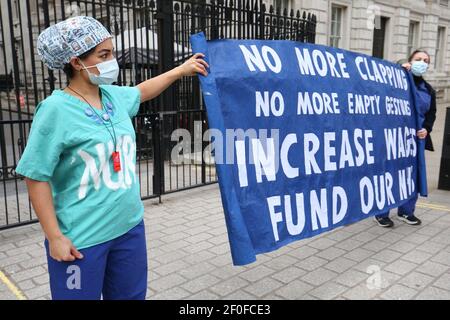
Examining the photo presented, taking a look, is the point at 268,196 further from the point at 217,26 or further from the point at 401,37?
the point at 401,37

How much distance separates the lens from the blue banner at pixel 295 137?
2646mm

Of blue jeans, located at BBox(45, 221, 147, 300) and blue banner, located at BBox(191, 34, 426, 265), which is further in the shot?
blue banner, located at BBox(191, 34, 426, 265)

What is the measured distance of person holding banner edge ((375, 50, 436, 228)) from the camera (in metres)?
4.54

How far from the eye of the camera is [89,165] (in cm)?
183

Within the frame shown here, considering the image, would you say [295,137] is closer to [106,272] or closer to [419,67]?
[106,272]

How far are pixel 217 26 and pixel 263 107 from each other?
3.68 meters

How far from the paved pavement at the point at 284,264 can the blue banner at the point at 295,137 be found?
1.49ft

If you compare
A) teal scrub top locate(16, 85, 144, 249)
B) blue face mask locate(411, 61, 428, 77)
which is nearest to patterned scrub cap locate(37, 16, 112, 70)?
teal scrub top locate(16, 85, 144, 249)

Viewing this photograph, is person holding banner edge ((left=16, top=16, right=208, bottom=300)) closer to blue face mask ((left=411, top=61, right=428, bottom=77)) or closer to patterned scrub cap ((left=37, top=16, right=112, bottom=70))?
patterned scrub cap ((left=37, top=16, right=112, bottom=70))

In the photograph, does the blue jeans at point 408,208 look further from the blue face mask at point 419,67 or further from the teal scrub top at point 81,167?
the teal scrub top at point 81,167

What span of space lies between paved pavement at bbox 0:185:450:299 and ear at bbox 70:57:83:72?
6.18 feet

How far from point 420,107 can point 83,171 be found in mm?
4006

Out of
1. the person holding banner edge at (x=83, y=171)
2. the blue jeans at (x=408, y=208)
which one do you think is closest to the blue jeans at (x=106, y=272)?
the person holding banner edge at (x=83, y=171)

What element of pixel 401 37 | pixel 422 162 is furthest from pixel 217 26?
pixel 401 37
